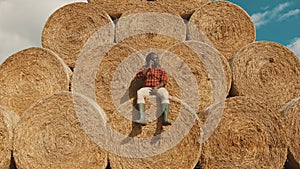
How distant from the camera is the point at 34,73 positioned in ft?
16.2

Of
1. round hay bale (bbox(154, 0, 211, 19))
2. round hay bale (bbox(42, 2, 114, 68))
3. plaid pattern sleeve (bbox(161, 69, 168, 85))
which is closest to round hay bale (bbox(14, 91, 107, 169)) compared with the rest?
plaid pattern sleeve (bbox(161, 69, 168, 85))

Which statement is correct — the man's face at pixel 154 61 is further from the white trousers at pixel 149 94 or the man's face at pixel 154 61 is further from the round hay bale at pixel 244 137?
the round hay bale at pixel 244 137

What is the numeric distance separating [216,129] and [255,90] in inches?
40.1

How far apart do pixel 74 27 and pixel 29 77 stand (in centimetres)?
92

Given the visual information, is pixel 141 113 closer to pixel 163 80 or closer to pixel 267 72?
pixel 163 80

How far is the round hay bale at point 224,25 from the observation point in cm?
538

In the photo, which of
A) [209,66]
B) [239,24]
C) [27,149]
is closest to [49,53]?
[27,149]

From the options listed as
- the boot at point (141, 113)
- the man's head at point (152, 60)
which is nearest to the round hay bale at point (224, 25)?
the man's head at point (152, 60)

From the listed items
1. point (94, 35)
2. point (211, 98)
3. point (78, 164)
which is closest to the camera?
point (78, 164)

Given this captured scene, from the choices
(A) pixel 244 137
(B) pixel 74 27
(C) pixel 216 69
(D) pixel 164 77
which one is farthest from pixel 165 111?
(B) pixel 74 27

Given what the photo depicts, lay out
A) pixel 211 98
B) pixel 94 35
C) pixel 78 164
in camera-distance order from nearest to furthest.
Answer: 1. pixel 78 164
2. pixel 211 98
3. pixel 94 35

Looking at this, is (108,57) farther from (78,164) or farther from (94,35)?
(78,164)

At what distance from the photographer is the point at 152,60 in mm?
4637

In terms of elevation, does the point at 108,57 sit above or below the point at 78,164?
above
